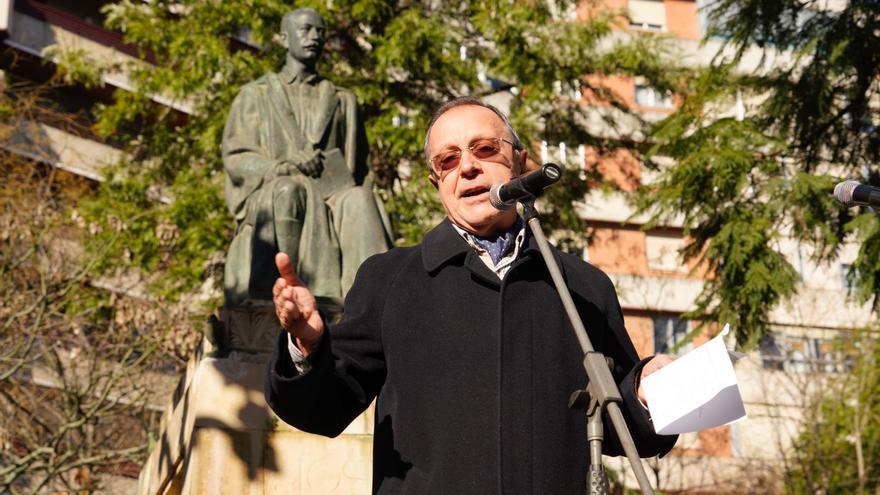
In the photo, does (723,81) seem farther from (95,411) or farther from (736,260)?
(95,411)

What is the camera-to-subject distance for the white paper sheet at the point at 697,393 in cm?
252

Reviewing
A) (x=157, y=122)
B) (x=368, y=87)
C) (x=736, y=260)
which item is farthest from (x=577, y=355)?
(x=157, y=122)

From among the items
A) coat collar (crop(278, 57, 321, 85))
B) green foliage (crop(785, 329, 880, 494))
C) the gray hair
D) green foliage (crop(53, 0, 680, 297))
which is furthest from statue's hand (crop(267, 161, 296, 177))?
green foliage (crop(785, 329, 880, 494))

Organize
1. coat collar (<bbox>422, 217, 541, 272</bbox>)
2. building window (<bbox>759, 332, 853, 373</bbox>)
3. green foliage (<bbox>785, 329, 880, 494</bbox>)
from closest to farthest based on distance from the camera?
coat collar (<bbox>422, 217, 541, 272</bbox>) < green foliage (<bbox>785, 329, 880, 494</bbox>) < building window (<bbox>759, 332, 853, 373</bbox>)

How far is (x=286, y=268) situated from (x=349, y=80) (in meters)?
13.7

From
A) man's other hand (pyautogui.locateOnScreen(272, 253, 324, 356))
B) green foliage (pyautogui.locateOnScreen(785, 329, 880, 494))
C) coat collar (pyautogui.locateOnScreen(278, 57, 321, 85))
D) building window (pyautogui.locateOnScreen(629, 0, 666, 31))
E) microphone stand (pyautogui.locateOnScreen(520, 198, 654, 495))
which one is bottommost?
green foliage (pyautogui.locateOnScreen(785, 329, 880, 494))

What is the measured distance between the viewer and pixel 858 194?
304cm

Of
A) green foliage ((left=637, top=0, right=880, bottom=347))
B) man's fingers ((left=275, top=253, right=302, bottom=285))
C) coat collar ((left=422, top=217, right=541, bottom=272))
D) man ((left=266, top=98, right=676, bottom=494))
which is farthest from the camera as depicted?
green foliage ((left=637, top=0, right=880, bottom=347))

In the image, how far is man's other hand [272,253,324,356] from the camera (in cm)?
271

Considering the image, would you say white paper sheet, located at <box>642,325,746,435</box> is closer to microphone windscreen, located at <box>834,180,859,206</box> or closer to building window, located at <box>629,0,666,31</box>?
microphone windscreen, located at <box>834,180,859,206</box>

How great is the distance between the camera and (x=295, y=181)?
7176 mm

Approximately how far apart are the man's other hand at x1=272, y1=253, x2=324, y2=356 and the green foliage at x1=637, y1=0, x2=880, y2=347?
1085 centimetres

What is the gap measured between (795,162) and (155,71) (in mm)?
8858

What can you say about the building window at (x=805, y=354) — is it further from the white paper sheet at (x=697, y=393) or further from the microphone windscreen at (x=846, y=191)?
the white paper sheet at (x=697, y=393)
